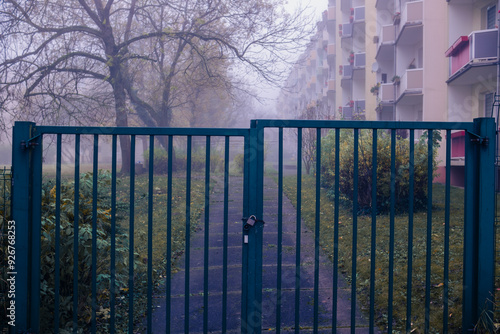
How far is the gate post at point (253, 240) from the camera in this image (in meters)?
3.17

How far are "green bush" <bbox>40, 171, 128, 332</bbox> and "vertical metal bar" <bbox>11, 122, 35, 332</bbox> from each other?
21 cm

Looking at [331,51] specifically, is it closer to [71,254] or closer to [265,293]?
[265,293]

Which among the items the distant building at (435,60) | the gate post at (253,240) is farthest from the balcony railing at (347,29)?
the gate post at (253,240)

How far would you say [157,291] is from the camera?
4.80 m

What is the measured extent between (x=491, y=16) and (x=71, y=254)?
15.0 m

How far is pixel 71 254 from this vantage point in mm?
3518

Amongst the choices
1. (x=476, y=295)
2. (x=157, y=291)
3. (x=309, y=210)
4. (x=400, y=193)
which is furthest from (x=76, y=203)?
(x=309, y=210)

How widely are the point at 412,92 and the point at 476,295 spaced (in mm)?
15098

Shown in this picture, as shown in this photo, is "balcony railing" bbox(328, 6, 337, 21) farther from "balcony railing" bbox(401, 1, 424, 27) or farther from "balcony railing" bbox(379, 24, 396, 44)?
"balcony railing" bbox(401, 1, 424, 27)

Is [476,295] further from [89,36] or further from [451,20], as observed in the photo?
[89,36]

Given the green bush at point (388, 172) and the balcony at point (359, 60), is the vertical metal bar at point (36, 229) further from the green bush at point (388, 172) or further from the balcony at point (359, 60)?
the balcony at point (359, 60)

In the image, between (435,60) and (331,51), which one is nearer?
Answer: (435,60)

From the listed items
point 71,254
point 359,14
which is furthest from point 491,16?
point 71,254

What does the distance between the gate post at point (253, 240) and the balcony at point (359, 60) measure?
25.1 m
